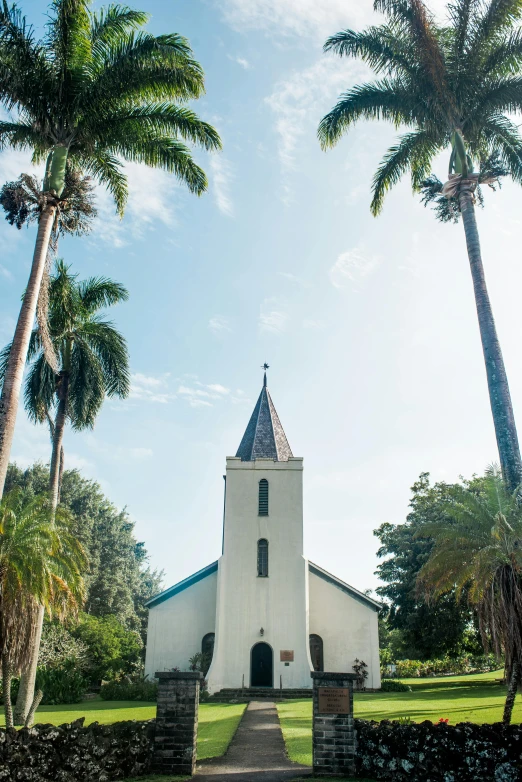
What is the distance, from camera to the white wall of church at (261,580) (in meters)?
28.2

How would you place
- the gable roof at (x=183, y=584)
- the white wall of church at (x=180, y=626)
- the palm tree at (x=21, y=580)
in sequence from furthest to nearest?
the gable roof at (x=183, y=584), the white wall of church at (x=180, y=626), the palm tree at (x=21, y=580)

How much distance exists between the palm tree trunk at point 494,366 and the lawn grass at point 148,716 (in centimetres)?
893

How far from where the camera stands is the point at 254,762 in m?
10.9

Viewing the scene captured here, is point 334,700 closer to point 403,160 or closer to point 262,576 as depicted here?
point 403,160

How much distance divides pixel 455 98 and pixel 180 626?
26.4m

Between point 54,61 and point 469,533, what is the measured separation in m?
15.7

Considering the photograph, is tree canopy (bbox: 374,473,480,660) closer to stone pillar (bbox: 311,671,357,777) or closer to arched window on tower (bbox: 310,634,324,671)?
arched window on tower (bbox: 310,634,324,671)

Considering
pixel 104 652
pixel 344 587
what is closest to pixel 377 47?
pixel 344 587

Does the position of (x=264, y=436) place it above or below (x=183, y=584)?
above

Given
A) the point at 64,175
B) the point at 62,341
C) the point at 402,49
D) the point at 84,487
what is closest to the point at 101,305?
the point at 62,341

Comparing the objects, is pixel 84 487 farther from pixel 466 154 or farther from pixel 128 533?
pixel 466 154

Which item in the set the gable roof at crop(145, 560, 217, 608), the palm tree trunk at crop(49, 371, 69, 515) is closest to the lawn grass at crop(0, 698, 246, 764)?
the gable roof at crop(145, 560, 217, 608)

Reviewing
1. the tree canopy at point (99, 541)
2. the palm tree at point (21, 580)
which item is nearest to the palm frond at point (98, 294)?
the palm tree at point (21, 580)

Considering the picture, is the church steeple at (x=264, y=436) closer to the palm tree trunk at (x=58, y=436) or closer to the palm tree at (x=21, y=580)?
the palm tree trunk at (x=58, y=436)
